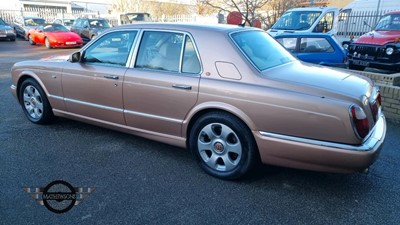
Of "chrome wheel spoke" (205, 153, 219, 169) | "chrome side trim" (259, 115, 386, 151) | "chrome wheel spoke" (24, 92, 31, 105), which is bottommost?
"chrome wheel spoke" (205, 153, 219, 169)

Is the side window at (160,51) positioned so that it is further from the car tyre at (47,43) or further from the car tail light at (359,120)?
the car tyre at (47,43)

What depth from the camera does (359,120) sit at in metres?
2.56

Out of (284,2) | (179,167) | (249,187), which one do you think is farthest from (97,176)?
(284,2)

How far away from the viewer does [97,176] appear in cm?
325

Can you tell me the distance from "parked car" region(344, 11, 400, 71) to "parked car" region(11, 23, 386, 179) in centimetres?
512

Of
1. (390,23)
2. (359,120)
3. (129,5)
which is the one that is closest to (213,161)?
(359,120)

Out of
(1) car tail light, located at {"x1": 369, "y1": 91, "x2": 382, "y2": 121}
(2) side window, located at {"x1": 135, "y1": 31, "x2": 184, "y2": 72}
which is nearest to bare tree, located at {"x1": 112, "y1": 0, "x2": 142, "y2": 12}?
(2) side window, located at {"x1": 135, "y1": 31, "x2": 184, "y2": 72}

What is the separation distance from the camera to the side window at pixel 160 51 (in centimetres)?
340

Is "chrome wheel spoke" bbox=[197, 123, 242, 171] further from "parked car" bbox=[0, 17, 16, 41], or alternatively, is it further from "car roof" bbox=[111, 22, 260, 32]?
"parked car" bbox=[0, 17, 16, 41]

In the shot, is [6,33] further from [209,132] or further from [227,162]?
[227,162]

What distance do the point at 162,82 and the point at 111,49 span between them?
1.19 meters

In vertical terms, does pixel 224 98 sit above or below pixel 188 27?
below

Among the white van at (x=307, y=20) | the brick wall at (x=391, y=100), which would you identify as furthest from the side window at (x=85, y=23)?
the brick wall at (x=391, y=100)

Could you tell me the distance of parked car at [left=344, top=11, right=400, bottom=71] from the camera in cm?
750
